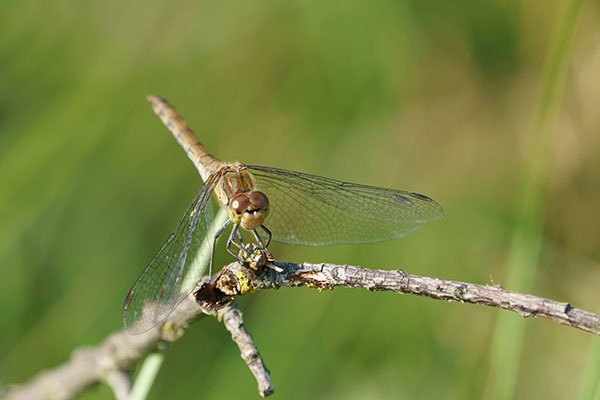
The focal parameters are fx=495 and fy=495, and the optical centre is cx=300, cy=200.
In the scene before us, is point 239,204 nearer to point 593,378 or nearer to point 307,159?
point 593,378

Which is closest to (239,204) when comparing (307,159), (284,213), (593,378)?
(284,213)

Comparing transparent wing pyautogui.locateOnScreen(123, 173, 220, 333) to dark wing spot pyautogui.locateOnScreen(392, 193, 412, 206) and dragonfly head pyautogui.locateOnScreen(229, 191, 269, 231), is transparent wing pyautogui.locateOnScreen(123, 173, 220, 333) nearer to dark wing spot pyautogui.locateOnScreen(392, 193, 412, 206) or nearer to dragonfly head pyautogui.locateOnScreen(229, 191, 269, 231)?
dragonfly head pyautogui.locateOnScreen(229, 191, 269, 231)

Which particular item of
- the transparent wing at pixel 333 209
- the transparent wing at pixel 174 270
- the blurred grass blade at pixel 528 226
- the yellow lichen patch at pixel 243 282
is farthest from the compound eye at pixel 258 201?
the blurred grass blade at pixel 528 226

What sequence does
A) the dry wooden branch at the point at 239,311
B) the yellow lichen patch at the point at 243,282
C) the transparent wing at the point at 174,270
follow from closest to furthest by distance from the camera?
the dry wooden branch at the point at 239,311
the yellow lichen patch at the point at 243,282
the transparent wing at the point at 174,270

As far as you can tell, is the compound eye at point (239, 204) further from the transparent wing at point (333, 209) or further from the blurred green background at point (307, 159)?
the blurred green background at point (307, 159)

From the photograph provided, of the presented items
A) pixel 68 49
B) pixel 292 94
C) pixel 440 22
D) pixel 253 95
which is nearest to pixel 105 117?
pixel 68 49

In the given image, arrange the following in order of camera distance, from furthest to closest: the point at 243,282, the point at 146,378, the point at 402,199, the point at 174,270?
the point at 402,199 → the point at 174,270 → the point at 146,378 → the point at 243,282

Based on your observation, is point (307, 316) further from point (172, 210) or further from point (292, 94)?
point (292, 94)
